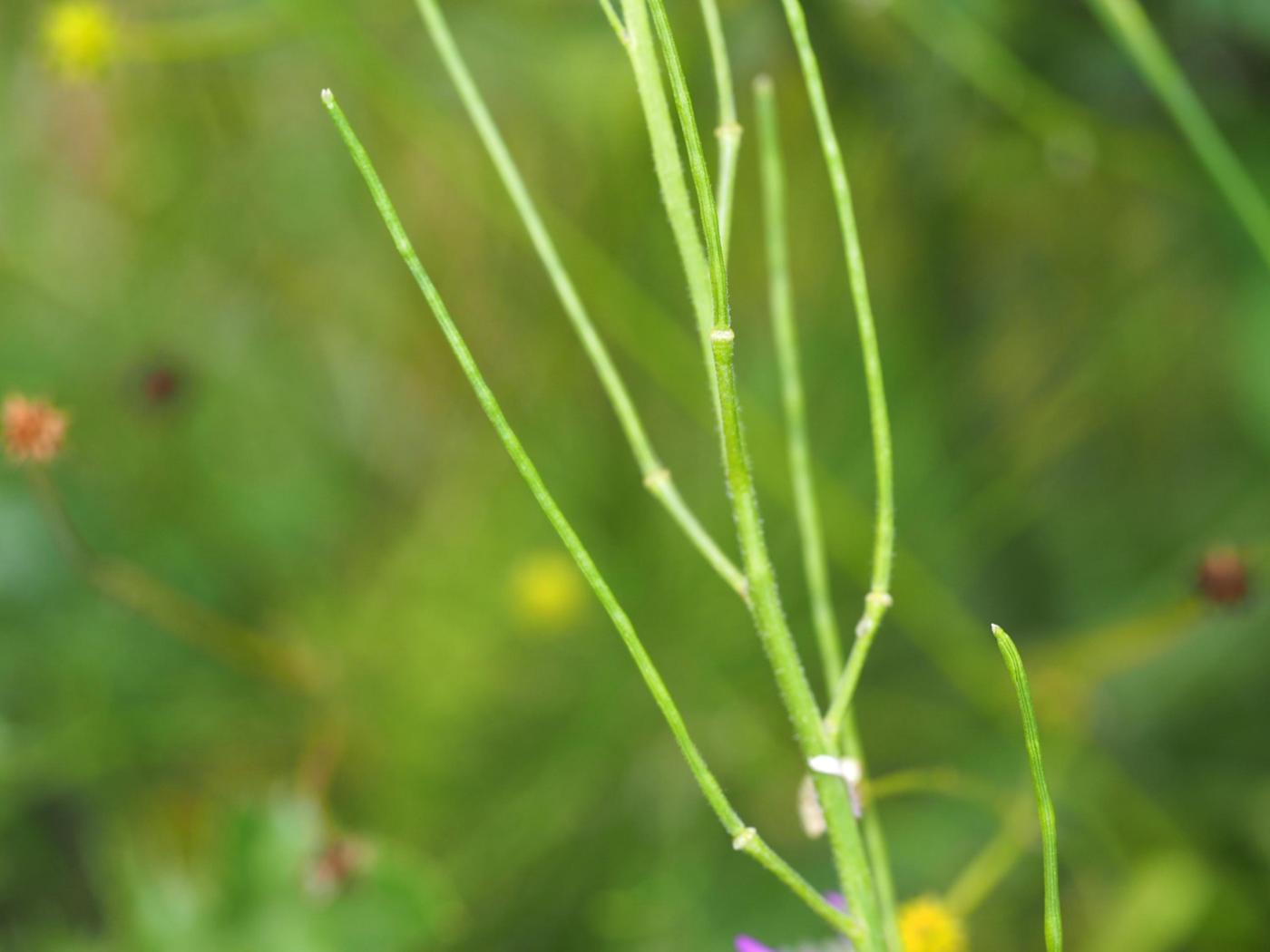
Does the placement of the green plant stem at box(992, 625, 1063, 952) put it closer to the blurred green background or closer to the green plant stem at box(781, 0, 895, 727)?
the green plant stem at box(781, 0, 895, 727)

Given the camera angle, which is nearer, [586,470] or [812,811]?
[812,811]

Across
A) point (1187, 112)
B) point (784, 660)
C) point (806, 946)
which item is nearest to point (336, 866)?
point (806, 946)

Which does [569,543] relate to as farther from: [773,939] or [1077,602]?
[1077,602]

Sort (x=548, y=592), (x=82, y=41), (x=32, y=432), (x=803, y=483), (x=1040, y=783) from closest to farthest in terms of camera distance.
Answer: (x=1040, y=783) < (x=803, y=483) < (x=32, y=432) < (x=82, y=41) < (x=548, y=592)

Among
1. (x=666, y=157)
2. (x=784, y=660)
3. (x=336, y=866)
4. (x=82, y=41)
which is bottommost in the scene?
(x=336, y=866)

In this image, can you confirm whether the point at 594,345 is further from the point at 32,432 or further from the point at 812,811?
the point at 32,432

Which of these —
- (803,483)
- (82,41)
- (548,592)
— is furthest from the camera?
(548,592)

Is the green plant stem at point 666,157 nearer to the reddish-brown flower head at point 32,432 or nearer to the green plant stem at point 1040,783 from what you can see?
the green plant stem at point 1040,783

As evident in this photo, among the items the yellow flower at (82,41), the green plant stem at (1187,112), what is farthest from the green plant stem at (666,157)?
the yellow flower at (82,41)
